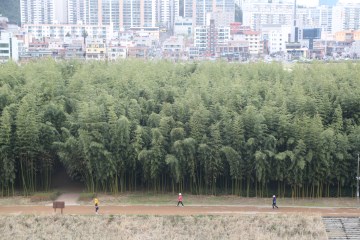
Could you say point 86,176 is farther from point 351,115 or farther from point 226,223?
point 351,115

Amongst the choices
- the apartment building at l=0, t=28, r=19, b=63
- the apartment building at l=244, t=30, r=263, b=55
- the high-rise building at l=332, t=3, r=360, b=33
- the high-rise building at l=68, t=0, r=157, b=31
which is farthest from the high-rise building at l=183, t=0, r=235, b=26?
the apartment building at l=0, t=28, r=19, b=63

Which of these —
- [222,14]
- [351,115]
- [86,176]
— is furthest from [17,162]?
[222,14]

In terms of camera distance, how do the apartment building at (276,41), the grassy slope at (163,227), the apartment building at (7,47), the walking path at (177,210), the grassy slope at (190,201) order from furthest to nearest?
the apartment building at (276,41)
the apartment building at (7,47)
the grassy slope at (190,201)
the walking path at (177,210)
the grassy slope at (163,227)

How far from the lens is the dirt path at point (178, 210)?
14.1 meters

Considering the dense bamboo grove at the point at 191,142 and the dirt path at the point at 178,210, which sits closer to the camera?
the dirt path at the point at 178,210

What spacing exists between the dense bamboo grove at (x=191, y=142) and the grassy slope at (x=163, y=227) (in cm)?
182

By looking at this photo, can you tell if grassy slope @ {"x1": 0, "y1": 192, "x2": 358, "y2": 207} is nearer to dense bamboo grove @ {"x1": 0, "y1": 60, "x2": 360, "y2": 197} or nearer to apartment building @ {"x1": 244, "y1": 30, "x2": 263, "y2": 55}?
dense bamboo grove @ {"x1": 0, "y1": 60, "x2": 360, "y2": 197}

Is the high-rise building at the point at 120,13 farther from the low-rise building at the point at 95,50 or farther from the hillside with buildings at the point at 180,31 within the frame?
the low-rise building at the point at 95,50

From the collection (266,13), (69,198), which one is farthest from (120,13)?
(69,198)

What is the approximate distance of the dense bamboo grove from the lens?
15195mm

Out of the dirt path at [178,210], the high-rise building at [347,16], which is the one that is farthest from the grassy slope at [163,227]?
the high-rise building at [347,16]

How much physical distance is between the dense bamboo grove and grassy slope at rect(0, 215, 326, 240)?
1.82 m

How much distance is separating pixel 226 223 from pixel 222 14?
209ft

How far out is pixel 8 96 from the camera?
16.9m
